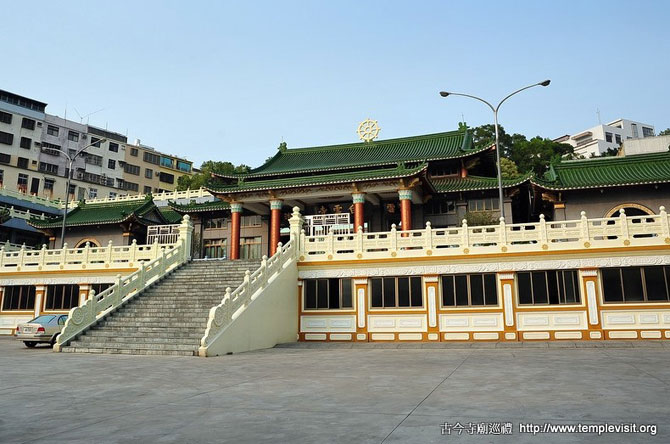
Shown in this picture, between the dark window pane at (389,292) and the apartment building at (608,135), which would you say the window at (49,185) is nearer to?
the dark window pane at (389,292)

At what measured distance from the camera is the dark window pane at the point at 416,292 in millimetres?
21250

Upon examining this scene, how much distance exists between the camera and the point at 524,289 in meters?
20.1

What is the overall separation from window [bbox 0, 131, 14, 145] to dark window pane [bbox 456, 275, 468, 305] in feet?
199

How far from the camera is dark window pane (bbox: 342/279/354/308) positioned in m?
22.2

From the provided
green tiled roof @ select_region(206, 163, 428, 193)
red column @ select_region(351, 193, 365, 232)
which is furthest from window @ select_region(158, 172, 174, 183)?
red column @ select_region(351, 193, 365, 232)

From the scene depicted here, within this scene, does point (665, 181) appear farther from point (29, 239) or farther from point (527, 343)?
point (29, 239)

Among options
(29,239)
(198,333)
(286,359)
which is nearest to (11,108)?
(29,239)

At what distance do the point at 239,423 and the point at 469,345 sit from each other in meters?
14.8

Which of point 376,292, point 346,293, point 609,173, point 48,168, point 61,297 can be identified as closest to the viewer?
point 376,292

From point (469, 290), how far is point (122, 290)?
1458 centimetres

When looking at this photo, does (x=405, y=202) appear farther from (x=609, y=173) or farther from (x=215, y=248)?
(x=215, y=248)

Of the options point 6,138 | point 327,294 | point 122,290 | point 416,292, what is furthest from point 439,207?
point 6,138

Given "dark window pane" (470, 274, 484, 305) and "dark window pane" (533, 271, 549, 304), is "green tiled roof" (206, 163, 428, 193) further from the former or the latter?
"dark window pane" (533, 271, 549, 304)

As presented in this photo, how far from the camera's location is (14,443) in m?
5.28
